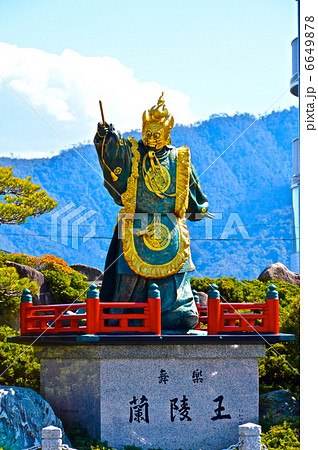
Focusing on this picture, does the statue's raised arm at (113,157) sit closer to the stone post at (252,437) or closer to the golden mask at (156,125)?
the golden mask at (156,125)

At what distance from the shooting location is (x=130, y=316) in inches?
408

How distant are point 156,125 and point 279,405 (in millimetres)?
4116

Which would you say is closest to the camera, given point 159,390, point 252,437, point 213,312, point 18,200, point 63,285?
point 252,437

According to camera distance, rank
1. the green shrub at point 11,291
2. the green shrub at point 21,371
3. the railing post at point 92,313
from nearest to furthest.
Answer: the railing post at point 92,313 < the green shrub at point 21,371 < the green shrub at point 11,291

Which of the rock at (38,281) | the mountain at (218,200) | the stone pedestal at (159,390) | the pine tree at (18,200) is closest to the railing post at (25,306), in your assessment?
the stone pedestal at (159,390)

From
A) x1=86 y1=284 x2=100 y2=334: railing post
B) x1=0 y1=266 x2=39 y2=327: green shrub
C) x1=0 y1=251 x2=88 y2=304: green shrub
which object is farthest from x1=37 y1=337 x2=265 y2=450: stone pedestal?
x1=0 y1=251 x2=88 y2=304: green shrub

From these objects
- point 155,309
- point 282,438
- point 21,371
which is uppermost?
point 155,309

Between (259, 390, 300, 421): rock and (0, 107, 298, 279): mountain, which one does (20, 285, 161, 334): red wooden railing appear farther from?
(0, 107, 298, 279): mountain

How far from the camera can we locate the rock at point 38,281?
60.9 feet

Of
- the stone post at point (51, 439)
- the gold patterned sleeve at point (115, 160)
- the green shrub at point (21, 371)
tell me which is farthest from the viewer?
the green shrub at point (21, 371)

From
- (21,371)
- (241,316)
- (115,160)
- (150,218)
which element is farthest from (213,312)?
(21,371)

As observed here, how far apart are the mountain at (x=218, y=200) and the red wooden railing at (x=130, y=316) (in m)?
19.7

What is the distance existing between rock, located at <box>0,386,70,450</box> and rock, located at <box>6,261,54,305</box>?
853 centimetres

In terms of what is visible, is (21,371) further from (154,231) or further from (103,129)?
(103,129)
